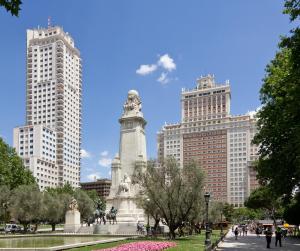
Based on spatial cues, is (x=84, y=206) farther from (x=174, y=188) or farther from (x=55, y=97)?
(x=55, y=97)

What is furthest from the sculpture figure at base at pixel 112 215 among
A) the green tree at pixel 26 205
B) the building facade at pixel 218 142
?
the building facade at pixel 218 142

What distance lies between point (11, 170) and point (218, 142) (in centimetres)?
11399

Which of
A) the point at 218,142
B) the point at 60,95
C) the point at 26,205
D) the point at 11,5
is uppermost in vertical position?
the point at 60,95

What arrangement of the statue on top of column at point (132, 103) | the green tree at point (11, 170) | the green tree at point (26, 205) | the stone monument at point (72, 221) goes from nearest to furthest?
the stone monument at point (72, 221) → the green tree at point (26, 205) → the green tree at point (11, 170) → the statue on top of column at point (132, 103)

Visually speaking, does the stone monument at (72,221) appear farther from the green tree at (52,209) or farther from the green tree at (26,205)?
the green tree at (52,209)

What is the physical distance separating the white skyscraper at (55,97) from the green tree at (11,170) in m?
77.1

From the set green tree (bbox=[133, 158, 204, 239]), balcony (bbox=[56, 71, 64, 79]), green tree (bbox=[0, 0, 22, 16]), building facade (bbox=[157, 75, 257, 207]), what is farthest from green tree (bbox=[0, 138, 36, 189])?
building facade (bbox=[157, 75, 257, 207])

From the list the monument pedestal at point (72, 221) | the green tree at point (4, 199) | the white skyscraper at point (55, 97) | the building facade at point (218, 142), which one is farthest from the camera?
the building facade at point (218, 142)

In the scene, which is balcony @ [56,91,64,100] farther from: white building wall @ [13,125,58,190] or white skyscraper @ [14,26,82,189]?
white building wall @ [13,125,58,190]

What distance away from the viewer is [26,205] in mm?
67562

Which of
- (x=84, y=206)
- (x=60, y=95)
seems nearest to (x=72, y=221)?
(x=84, y=206)

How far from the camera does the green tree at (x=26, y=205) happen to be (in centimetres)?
6750

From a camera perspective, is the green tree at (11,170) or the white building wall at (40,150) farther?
the white building wall at (40,150)

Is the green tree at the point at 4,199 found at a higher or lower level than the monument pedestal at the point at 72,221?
higher
